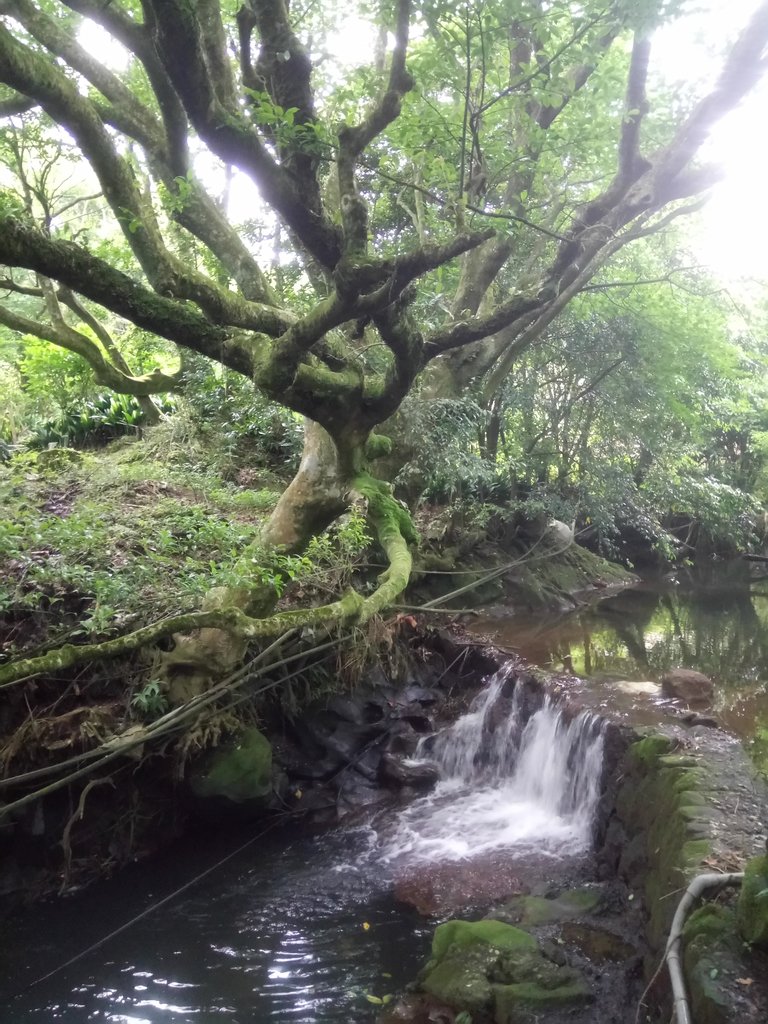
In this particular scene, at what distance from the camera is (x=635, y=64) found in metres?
5.75

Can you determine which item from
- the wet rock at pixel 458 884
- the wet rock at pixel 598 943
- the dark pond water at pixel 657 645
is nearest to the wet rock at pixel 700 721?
the dark pond water at pixel 657 645

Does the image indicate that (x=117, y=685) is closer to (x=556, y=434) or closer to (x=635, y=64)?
(x=635, y=64)

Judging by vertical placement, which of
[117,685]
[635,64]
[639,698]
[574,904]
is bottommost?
[574,904]

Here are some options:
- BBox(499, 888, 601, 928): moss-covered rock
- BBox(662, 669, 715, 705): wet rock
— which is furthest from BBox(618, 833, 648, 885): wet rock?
BBox(662, 669, 715, 705): wet rock

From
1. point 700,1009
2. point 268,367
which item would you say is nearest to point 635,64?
point 268,367

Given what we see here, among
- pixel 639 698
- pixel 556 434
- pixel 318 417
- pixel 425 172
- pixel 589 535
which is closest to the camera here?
pixel 318 417

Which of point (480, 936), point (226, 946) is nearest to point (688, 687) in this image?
point (480, 936)

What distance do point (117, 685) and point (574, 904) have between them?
4479 millimetres

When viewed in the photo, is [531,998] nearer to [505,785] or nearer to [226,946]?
[226,946]

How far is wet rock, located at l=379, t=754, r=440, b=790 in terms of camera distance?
8.09 m

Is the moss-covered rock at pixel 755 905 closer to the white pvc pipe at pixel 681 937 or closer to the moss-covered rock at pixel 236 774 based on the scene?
the white pvc pipe at pixel 681 937

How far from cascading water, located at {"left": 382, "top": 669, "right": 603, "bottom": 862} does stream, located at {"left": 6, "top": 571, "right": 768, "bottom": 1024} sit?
20 millimetres

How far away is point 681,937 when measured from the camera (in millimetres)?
3766

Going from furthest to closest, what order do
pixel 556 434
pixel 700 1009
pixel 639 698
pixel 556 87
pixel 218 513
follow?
pixel 556 434
pixel 218 513
pixel 639 698
pixel 556 87
pixel 700 1009
